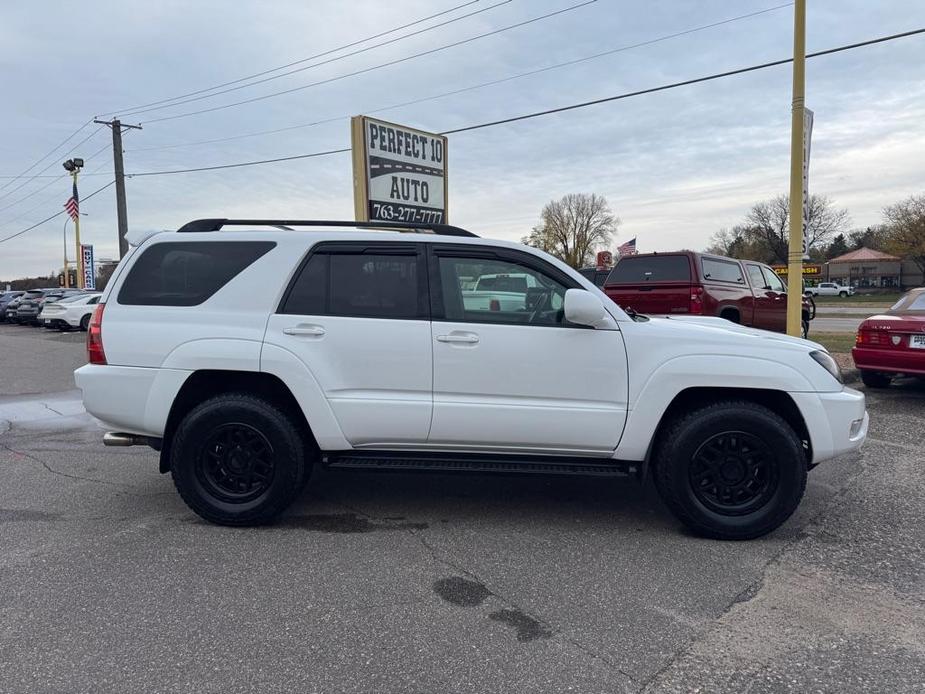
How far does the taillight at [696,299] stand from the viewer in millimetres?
10109

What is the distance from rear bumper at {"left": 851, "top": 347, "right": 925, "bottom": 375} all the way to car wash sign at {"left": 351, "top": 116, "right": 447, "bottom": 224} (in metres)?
6.37

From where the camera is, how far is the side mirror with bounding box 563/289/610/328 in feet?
12.7

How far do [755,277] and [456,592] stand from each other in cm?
1062

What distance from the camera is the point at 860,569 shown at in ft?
11.9

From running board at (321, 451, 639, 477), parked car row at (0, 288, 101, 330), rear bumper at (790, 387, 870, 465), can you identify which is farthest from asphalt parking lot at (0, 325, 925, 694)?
parked car row at (0, 288, 101, 330)

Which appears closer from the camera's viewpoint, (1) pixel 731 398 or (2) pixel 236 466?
(1) pixel 731 398

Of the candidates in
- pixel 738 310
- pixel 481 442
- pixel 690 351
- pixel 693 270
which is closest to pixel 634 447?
pixel 690 351

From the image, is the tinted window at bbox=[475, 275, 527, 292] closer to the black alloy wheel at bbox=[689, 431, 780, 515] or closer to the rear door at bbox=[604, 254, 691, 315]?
the black alloy wheel at bbox=[689, 431, 780, 515]

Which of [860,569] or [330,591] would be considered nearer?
[330,591]

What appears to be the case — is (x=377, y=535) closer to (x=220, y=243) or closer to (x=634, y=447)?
(x=634, y=447)

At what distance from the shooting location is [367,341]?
405 cm

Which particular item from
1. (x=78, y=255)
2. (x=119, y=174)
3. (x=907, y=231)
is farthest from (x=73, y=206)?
(x=907, y=231)

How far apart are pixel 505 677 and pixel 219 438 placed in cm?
245

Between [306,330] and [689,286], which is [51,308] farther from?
[306,330]
